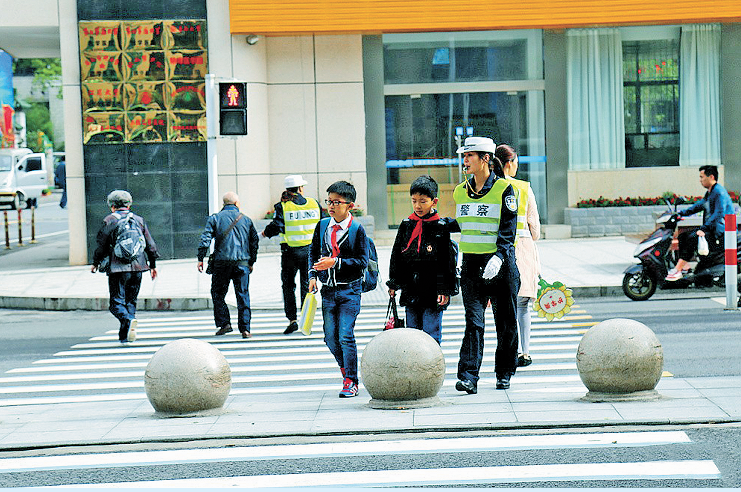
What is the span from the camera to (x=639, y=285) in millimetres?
15719

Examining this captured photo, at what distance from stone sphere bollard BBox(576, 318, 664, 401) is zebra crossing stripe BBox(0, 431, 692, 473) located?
2.93 ft

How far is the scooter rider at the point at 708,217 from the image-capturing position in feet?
49.9

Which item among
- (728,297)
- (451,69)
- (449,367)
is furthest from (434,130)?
(449,367)

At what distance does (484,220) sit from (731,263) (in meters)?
6.48

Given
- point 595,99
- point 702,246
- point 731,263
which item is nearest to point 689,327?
point 731,263

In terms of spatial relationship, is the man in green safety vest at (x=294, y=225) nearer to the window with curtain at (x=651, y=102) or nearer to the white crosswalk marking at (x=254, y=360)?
the white crosswalk marking at (x=254, y=360)

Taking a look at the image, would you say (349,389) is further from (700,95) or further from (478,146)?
(700,95)

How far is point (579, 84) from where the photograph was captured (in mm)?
24672

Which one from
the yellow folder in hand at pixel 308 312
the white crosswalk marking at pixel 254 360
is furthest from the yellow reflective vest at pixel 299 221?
the yellow folder in hand at pixel 308 312

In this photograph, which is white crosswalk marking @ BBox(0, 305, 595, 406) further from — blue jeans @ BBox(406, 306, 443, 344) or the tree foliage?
the tree foliage

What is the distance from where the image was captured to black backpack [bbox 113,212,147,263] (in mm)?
13672

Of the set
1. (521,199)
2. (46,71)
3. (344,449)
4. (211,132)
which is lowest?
(344,449)

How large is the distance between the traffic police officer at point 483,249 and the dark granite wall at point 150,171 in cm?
1437

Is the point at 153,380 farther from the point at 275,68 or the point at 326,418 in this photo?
the point at 275,68
